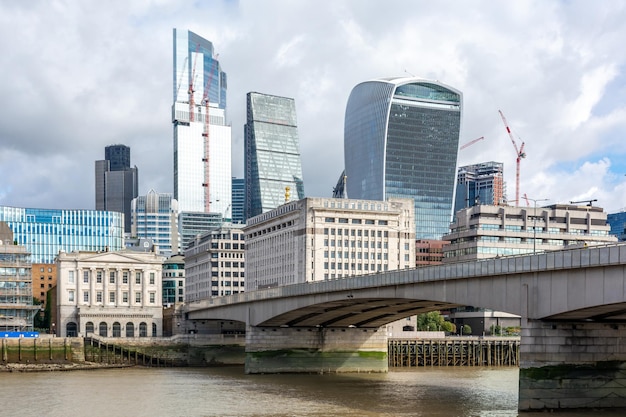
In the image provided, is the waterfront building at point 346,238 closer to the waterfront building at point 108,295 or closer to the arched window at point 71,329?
the waterfront building at point 108,295

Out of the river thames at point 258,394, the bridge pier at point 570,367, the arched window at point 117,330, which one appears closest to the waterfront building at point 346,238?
the arched window at point 117,330

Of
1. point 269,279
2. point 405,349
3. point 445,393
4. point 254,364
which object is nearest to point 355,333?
point 254,364

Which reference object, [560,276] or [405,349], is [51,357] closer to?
[405,349]

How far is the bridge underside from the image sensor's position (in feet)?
284

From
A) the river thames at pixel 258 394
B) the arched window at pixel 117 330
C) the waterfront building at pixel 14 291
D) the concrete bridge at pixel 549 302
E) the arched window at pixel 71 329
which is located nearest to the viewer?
the concrete bridge at pixel 549 302

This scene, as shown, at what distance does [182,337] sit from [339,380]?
47.3m

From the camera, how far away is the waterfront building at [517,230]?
176 m

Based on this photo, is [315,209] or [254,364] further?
[315,209]

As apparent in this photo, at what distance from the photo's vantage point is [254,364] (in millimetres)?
104688

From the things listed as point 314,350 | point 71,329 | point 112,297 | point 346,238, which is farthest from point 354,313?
point 346,238

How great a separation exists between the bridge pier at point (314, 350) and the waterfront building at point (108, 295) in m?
53.5

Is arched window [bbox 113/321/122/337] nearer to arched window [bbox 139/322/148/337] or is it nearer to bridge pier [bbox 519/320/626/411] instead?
arched window [bbox 139/322/148/337]

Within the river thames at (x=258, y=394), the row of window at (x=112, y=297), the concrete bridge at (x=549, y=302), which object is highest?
the concrete bridge at (x=549, y=302)

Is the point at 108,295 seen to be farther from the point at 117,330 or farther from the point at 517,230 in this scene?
the point at 517,230
